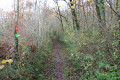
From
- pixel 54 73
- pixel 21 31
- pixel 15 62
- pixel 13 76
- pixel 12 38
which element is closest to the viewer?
pixel 13 76

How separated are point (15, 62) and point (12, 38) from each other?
60.6 inches

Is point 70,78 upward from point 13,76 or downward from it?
downward

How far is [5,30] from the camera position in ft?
18.2

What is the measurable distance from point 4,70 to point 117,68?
4933 millimetres

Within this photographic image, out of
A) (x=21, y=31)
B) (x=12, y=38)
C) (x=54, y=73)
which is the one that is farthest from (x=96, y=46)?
(x=21, y=31)

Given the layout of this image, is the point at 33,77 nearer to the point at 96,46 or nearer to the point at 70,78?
the point at 70,78

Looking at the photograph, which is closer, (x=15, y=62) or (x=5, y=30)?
(x=15, y=62)

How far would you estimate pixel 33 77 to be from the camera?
5.30m

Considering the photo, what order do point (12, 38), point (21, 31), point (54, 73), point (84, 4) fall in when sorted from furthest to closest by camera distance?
point (84, 4), point (21, 31), point (54, 73), point (12, 38)

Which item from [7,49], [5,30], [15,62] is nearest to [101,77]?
[15,62]

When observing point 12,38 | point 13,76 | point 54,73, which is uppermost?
point 12,38

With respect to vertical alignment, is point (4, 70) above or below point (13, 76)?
above

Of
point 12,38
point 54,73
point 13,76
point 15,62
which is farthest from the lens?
point 54,73

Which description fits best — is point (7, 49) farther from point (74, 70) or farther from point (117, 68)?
point (117, 68)
